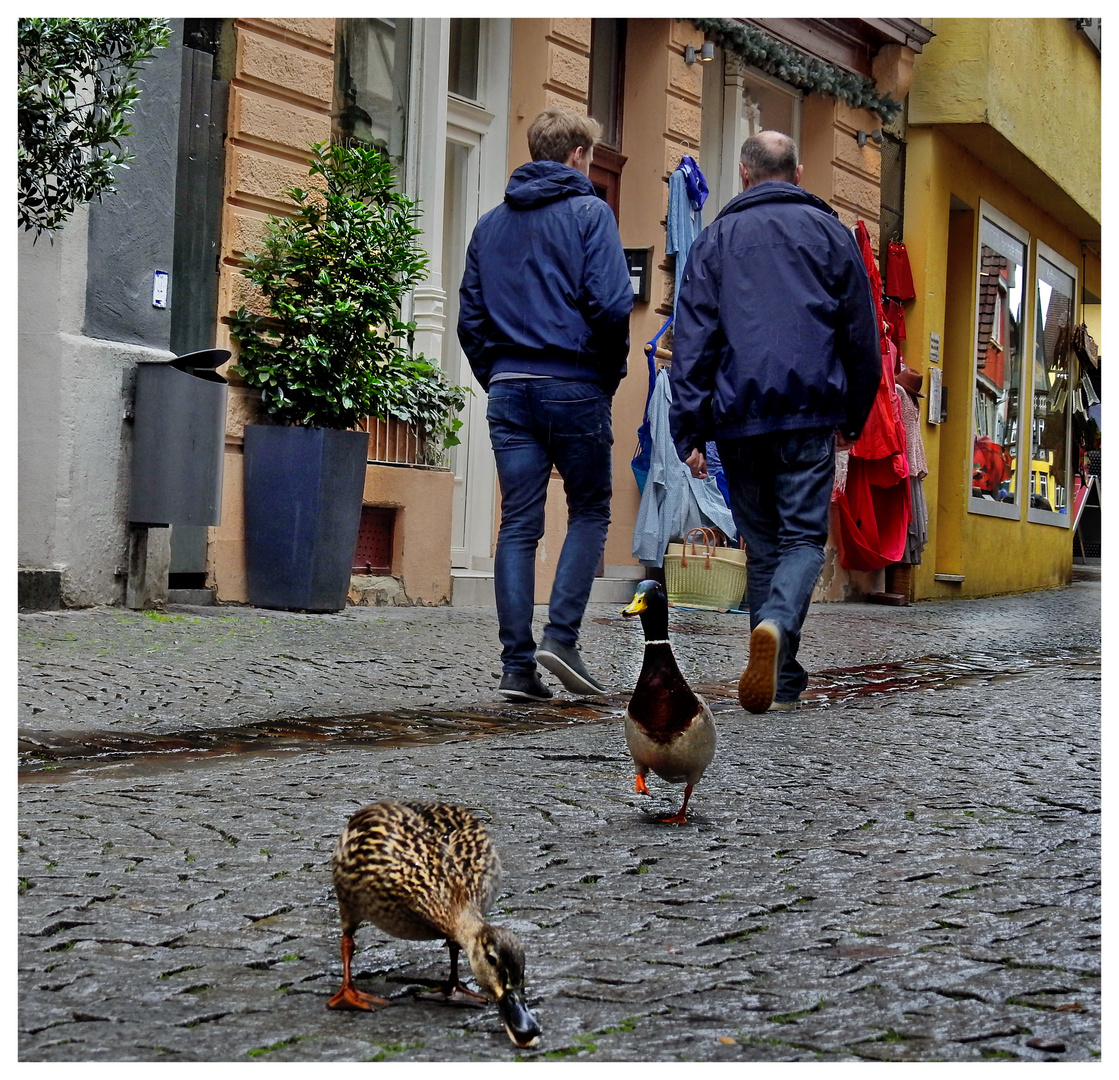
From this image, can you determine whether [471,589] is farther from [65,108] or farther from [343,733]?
[343,733]

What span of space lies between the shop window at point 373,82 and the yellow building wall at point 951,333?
7.26m

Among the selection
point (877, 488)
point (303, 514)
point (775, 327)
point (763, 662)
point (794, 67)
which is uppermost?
point (794, 67)

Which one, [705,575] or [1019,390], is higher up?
[1019,390]

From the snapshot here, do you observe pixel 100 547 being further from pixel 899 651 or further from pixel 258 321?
pixel 899 651

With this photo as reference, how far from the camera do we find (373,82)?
10586 mm

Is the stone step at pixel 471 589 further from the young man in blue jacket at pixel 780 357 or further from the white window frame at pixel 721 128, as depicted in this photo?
the white window frame at pixel 721 128

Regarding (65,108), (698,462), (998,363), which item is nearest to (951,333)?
(998,363)

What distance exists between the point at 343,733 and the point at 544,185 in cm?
228

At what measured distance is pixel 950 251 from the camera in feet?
58.7

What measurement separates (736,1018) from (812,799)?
6.32 feet

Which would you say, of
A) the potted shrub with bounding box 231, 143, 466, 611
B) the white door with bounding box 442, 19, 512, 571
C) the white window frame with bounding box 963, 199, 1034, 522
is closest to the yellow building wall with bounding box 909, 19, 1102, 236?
the white window frame with bounding box 963, 199, 1034, 522

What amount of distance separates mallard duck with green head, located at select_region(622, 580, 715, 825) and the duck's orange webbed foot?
146 centimetres

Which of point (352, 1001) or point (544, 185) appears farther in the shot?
point (544, 185)

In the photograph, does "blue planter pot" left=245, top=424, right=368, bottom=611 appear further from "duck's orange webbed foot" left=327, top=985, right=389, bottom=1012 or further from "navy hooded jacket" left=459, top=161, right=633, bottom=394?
"duck's orange webbed foot" left=327, top=985, right=389, bottom=1012
